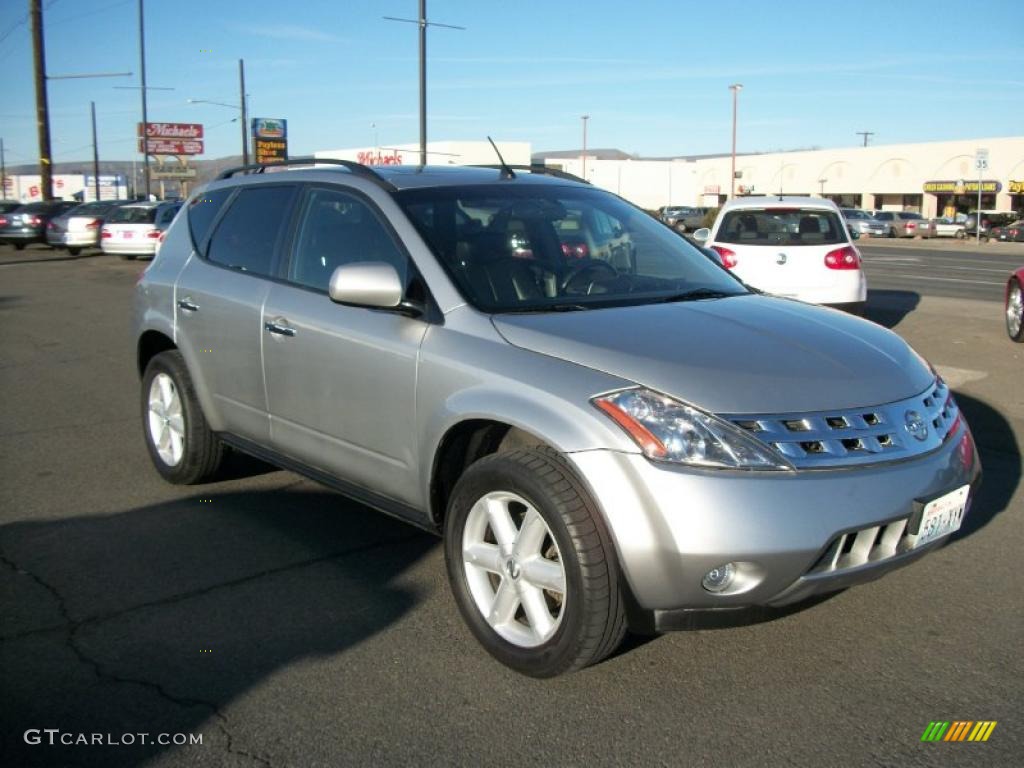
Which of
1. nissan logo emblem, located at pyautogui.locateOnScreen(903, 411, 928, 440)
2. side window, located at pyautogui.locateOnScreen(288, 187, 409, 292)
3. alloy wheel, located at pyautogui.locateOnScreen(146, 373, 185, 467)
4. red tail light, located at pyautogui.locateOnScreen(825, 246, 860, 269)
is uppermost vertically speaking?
side window, located at pyautogui.locateOnScreen(288, 187, 409, 292)

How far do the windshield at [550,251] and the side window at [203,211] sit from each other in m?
1.71

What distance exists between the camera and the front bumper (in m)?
3.08

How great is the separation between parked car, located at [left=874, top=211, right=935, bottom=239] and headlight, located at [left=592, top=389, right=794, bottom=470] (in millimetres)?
53211

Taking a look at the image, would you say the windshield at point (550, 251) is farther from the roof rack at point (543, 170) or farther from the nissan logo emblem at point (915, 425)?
the nissan logo emblem at point (915, 425)

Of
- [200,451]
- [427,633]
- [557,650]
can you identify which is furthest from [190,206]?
[557,650]

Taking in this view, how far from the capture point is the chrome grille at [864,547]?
126 inches

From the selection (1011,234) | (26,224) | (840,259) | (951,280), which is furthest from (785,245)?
(1011,234)

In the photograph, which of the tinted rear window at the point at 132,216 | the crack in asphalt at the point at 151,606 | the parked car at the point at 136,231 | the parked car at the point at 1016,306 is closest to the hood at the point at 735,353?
the crack in asphalt at the point at 151,606

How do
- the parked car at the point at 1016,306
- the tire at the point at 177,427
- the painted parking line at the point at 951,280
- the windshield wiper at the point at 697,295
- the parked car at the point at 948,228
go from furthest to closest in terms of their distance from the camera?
the parked car at the point at 948,228, the painted parking line at the point at 951,280, the parked car at the point at 1016,306, the tire at the point at 177,427, the windshield wiper at the point at 697,295

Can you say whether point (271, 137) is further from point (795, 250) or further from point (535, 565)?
point (535, 565)

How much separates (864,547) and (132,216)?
83.6 feet

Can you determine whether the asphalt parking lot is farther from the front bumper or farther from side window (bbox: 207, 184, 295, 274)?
side window (bbox: 207, 184, 295, 274)

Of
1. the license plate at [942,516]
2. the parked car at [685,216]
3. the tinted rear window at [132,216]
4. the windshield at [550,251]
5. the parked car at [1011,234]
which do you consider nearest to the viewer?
the license plate at [942,516]

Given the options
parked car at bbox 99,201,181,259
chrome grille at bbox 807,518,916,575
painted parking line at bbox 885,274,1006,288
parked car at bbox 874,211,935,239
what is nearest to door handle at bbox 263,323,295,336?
chrome grille at bbox 807,518,916,575
